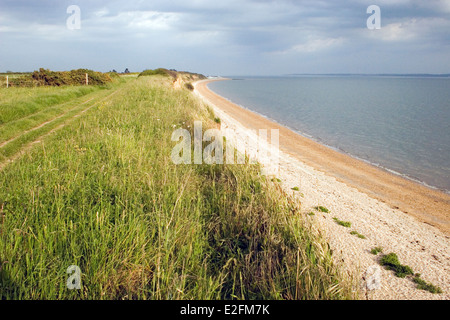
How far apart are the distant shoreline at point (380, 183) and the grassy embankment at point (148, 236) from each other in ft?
18.3

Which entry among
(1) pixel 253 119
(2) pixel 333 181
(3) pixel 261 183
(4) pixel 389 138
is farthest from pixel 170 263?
(1) pixel 253 119

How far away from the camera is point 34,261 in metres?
3.37

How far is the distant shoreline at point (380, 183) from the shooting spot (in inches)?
356

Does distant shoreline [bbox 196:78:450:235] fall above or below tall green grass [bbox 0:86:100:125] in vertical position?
below

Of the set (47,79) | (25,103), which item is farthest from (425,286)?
(47,79)

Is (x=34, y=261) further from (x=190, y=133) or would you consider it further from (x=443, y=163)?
(x=443, y=163)

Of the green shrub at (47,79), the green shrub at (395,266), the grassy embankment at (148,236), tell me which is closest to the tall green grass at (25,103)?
the green shrub at (47,79)

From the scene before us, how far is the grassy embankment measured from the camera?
133 inches

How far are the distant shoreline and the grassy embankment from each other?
557cm

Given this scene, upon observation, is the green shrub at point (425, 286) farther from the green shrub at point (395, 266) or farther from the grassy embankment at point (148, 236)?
the grassy embankment at point (148, 236)

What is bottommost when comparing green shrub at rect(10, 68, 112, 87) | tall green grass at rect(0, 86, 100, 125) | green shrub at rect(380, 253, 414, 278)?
green shrub at rect(380, 253, 414, 278)

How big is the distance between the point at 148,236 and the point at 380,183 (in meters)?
10.1

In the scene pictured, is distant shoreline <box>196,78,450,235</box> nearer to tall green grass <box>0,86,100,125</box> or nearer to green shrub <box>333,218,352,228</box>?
green shrub <box>333,218,352,228</box>

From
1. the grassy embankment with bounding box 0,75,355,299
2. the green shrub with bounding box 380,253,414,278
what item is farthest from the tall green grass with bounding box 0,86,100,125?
the green shrub with bounding box 380,253,414,278
